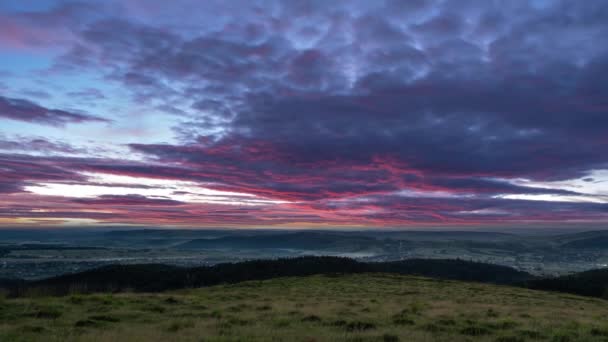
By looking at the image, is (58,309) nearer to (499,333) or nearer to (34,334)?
(34,334)

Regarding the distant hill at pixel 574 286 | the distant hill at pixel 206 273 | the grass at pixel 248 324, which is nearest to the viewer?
the grass at pixel 248 324

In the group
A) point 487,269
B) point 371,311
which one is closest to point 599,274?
point 487,269

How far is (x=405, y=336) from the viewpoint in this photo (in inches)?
590

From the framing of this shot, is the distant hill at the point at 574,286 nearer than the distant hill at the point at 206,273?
Yes

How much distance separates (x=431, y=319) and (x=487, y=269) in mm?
165122

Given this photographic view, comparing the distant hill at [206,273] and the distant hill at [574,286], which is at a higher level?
the distant hill at [574,286]

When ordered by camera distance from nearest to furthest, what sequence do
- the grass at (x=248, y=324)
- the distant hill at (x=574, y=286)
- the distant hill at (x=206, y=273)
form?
the grass at (x=248, y=324)
the distant hill at (x=574, y=286)
the distant hill at (x=206, y=273)

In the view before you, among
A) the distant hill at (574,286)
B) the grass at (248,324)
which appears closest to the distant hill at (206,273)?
the distant hill at (574,286)

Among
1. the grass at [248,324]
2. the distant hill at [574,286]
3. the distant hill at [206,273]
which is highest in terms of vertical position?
the grass at [248,324]

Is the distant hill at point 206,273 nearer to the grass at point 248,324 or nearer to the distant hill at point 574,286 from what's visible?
the distant hill at point 574,286

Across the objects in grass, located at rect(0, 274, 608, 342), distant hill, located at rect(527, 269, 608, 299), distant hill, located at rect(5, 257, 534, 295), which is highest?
grass, located at rect(0, 274, 608, 342)

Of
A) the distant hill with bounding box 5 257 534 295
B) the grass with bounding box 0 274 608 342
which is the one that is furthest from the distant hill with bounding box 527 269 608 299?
the grass with bounding box 0 274 608 342

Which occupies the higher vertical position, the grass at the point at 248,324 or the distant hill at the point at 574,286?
the grass at the point at 248,324

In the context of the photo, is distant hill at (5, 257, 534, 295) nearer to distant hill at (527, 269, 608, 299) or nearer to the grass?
distant hill at (527, 269, 608, 299)
